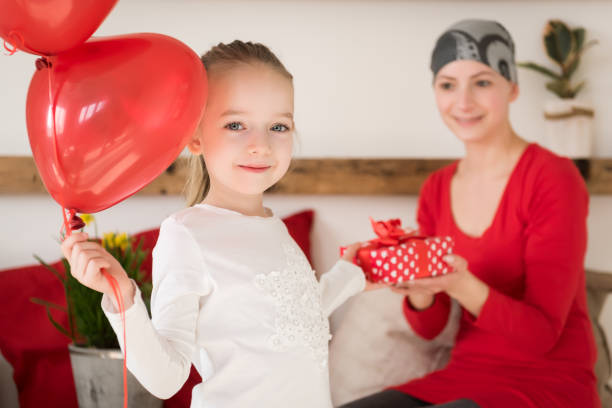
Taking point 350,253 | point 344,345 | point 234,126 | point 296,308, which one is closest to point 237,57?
point 234,126

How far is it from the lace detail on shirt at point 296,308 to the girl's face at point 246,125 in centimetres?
13

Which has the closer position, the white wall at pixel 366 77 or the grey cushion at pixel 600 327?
the grey cushion at pixel 600 327

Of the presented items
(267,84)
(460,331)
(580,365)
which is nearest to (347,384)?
(460,331)

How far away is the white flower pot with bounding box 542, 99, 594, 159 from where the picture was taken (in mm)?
1912

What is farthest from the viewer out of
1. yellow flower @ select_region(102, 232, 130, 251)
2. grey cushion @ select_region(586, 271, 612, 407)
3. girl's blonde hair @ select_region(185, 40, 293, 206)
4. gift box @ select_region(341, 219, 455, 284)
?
grey cushion @ select_region(586, 271, 612, 407)

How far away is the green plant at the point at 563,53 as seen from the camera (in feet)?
6.34

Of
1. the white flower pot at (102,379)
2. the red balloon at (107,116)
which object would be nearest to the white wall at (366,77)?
the white flower pot at (102,379)

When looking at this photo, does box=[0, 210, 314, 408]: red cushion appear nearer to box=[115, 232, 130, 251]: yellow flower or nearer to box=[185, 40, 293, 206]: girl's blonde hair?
box=[115, 232, 130, 251]: yellow flower

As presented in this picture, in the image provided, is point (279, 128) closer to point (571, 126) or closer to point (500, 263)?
point (500, 263)

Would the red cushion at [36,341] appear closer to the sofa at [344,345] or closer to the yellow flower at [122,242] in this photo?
the sofa at [344,345]

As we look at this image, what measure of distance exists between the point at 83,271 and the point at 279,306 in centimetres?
28

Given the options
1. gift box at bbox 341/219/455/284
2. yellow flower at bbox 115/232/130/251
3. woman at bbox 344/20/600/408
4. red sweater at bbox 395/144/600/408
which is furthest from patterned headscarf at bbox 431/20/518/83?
yellow flower at bbox 115/232/130/251

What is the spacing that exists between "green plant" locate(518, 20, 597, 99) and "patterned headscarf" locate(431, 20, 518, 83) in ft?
1.62

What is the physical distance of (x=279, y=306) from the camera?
0.86 m
